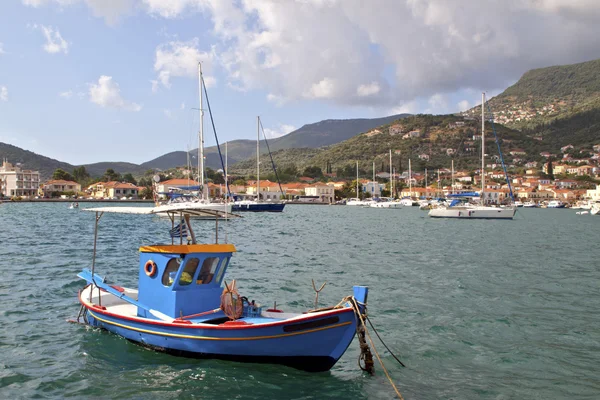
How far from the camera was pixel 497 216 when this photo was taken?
6838 cm

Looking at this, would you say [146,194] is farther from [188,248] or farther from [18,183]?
[188,248]

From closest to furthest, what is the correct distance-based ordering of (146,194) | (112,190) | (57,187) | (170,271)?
(170,271) → (57,187) → (112,190) → (146,194)

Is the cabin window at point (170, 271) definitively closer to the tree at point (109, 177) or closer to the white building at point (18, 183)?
the white building at point (18, 183)

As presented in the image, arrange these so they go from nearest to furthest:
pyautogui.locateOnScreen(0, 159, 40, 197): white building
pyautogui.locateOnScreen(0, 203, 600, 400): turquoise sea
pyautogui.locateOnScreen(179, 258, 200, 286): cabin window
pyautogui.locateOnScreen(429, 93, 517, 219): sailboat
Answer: pyautogui.locateOnScreen(0, 203, 600, 400): turquoise sea, pyautogui.locateOnScreen(179, 258, 200, 286): cabin window, pyautogui.locateOnScreen(429, 93, 517, 219): sailboat, pyautogui.locateOnScreen(0, 159, 40, 197): white building

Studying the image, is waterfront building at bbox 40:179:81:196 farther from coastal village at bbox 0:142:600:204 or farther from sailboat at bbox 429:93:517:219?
sailboat at bbox 429:93:517:219

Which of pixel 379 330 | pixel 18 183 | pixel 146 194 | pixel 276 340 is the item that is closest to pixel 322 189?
pixel 146 194

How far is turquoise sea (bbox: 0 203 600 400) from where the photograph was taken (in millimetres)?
9852

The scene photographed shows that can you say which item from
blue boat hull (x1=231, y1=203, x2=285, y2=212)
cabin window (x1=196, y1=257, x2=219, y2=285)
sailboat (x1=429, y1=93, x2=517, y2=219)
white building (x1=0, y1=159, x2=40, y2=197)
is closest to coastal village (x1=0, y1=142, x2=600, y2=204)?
white building (x1=0, y1=159, x2=40, y2=197)

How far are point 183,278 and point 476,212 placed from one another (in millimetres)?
63118

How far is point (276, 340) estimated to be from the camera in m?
9.83

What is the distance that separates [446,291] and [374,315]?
5.02 metres

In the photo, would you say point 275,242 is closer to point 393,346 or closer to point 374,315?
point 374,315

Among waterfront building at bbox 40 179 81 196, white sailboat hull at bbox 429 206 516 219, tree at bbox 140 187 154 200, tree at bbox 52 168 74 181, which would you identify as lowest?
white sailboat hull at bbox 429 206 516 219

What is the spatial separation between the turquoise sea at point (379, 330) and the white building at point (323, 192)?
406 feet
